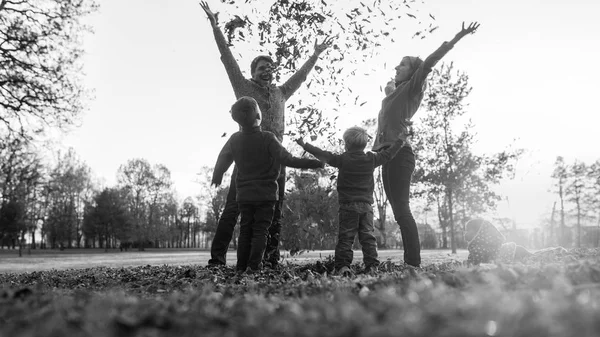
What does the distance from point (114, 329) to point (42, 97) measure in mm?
15945

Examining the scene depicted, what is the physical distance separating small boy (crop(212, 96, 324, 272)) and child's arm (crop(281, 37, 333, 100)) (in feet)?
6.12

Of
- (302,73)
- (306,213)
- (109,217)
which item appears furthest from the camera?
(109,217)

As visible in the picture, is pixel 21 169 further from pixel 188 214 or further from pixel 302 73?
pixel 188 214

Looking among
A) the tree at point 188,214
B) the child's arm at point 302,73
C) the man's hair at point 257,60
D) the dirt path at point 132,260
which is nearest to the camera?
the man's hair at point 257,60

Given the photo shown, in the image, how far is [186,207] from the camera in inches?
3238

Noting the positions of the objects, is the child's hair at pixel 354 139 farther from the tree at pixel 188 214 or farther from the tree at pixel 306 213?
the tree at pixel 188 214

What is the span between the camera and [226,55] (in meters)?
7.28

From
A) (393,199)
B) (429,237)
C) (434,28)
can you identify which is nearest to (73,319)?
(393,199)

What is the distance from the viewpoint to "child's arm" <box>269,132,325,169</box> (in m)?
5.40

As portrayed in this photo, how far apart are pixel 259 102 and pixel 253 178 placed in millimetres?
1833

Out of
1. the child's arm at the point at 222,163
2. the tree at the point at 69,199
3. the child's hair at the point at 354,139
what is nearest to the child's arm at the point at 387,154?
the child's hair at the point at 354,139

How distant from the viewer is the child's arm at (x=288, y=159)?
Result: 5.40 meters

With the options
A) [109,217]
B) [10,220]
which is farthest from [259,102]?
[109,217]

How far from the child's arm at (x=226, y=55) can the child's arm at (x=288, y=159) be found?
1.91 meters
